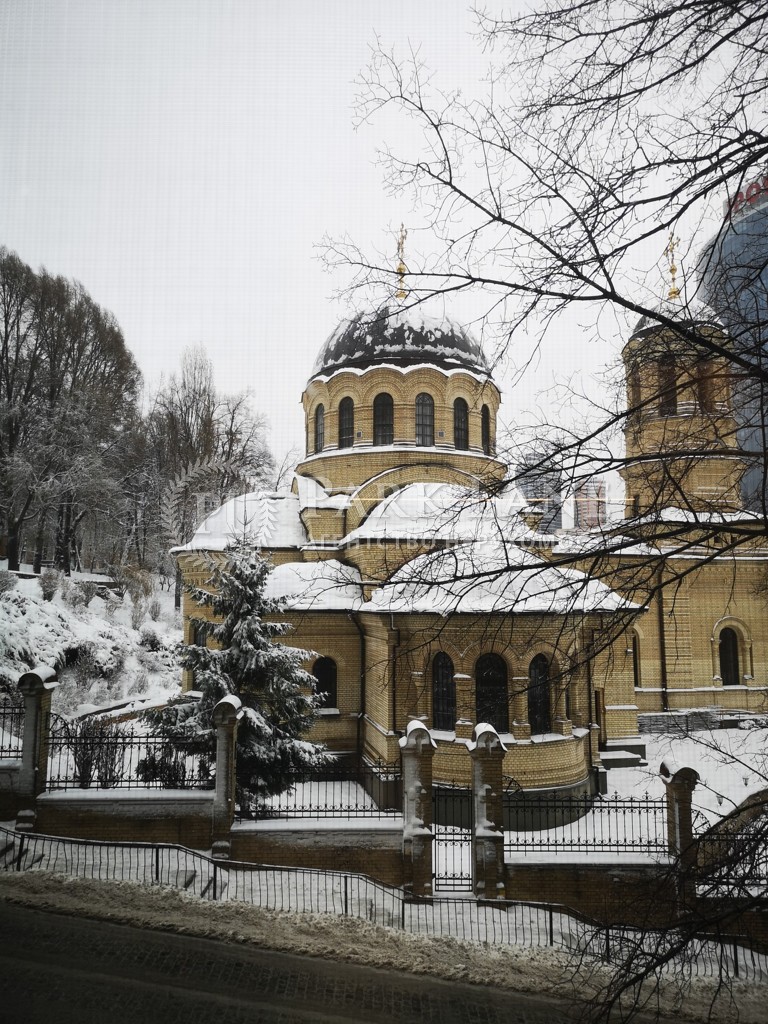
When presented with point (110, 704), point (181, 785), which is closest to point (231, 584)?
point (181, 785)

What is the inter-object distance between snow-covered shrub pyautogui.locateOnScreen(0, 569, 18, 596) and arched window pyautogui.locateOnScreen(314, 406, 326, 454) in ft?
32.4

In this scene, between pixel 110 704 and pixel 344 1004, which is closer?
pixel 344 1004

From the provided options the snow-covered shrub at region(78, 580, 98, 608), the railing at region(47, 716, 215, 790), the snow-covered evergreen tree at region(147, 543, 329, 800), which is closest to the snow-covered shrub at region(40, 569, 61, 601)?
the snow-covered shrub at region(78, 580, 98, 608)

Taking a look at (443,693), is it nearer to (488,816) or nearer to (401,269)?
(488,816)

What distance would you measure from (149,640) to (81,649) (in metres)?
3.85

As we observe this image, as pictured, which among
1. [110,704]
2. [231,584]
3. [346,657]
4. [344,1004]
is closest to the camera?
[344,1004]

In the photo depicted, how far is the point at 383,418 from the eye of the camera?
2019cm

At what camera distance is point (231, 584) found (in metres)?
11.5

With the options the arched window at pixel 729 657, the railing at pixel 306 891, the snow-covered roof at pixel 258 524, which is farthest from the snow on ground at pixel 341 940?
the arched window at pixel 729 657

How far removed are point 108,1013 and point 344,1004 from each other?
2.25 m

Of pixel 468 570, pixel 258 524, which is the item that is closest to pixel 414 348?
pixel 258 524

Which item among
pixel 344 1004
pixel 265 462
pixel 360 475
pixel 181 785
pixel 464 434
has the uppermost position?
pixel 265 462

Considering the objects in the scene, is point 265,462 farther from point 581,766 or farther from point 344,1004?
point 344,1004

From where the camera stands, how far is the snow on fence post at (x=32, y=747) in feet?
33.4
